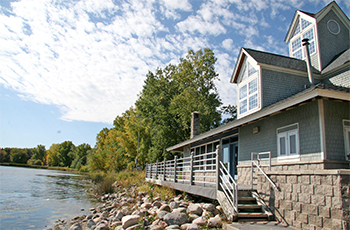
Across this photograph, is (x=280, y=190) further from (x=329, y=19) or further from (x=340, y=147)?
(x=329, y=19)

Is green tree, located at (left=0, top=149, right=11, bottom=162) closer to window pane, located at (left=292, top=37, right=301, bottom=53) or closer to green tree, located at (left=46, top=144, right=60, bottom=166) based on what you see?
green tree, located at (left=46, top=144, right=60, bottom=166)

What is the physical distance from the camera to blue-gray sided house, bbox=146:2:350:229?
570 centimetres

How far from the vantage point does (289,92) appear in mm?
11938

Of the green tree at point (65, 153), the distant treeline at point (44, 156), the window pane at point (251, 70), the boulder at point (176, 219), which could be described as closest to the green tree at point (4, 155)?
the distant treeline at point (44, 156)

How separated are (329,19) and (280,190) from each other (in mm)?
11311

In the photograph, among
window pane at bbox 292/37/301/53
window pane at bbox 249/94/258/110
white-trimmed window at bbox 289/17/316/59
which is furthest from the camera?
window pane at bbox 292/37/301/53

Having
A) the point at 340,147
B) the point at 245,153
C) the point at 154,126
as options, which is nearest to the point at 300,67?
the point at 245,153

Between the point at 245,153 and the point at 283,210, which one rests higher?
the point at 245,153

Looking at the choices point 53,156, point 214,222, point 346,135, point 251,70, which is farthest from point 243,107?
point 53,156

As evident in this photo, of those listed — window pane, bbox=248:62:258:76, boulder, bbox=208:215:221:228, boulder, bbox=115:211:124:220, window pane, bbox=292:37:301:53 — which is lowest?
boulder, bbox=115:211:124:220

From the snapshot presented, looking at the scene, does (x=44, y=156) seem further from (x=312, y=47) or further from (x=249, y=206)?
(x=249, y=206)

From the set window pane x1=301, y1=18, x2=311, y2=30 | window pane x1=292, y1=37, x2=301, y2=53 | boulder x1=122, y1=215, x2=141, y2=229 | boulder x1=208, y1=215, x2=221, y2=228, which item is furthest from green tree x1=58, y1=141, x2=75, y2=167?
boulder x1=208, y1=215, x2=221, y2=228

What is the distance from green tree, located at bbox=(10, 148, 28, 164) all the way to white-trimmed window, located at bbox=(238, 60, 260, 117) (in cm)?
11741

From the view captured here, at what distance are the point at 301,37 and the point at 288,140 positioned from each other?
839 cm
